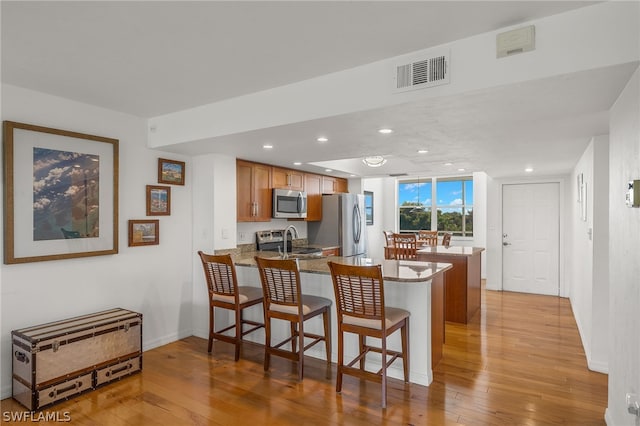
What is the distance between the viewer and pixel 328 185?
655 cm

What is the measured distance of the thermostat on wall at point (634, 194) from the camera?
5.35 feet

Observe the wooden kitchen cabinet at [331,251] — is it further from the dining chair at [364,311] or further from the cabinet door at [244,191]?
the dining chair at [364,311]

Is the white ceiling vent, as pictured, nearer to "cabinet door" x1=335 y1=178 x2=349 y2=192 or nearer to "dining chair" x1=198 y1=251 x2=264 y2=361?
"dining chair" x1=198 y1=251 x2=264 y2=361

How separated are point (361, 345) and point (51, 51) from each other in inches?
120

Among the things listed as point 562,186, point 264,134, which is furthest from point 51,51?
point 562,186

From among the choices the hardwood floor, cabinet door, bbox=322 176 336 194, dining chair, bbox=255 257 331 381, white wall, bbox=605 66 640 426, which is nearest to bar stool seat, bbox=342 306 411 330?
dining chair, bbox=255 257 331 381

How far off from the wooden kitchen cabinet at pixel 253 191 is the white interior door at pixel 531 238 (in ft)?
14.4

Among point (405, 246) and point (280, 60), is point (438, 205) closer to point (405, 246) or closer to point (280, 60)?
point (405, 246)

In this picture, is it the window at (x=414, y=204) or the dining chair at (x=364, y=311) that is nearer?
the dining chair at (x=364, y=311)

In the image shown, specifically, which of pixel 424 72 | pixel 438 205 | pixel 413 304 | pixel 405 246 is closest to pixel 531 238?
pixel 438 205

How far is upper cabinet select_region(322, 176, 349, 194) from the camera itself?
6.46 meters

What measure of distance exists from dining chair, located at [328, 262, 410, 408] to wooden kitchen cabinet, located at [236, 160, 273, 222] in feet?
7.20

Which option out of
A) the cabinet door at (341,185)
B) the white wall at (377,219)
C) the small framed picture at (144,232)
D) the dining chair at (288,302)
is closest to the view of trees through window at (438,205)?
the white wall at (377,219)

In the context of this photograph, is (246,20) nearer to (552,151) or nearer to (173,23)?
(173,23)
